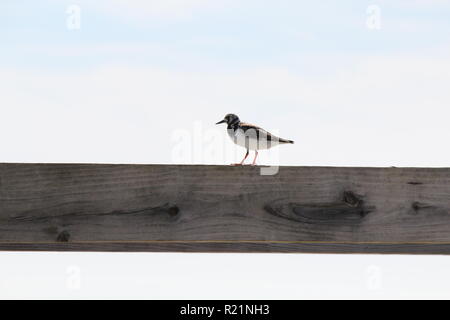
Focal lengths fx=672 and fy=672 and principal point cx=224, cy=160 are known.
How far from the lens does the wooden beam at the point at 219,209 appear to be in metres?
2.90

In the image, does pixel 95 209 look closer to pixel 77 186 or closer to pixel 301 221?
pixel 77 186

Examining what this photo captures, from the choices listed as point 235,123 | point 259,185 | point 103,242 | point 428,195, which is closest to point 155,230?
point 103,242

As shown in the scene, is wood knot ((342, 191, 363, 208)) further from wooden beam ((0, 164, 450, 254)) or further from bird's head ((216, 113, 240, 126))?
bird's head ((216, 113, 240, 126))

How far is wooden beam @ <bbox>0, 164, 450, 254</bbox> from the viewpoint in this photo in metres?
2.90

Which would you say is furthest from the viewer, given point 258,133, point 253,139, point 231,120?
point 231,120

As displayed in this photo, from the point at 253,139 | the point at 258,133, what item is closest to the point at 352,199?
the point at 253,139

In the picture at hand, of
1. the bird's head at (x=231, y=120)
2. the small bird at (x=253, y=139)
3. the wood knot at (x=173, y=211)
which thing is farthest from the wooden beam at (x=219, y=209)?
the bird's head at (x=231, y=120)

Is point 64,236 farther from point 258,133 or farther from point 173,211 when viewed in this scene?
point 258,133

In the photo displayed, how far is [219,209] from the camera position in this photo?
9.60 feet

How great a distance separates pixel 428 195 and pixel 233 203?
0.87 m

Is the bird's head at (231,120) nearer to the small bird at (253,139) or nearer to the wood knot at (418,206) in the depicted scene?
the small bird at (253,139)

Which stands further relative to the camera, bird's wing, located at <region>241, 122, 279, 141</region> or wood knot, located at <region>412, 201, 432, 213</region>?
bird's wing, located at <region>241, 122, 279, 141</region>

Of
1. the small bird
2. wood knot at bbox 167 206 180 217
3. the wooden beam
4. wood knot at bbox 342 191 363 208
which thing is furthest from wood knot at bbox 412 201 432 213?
the small bird

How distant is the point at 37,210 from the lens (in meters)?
2.94
